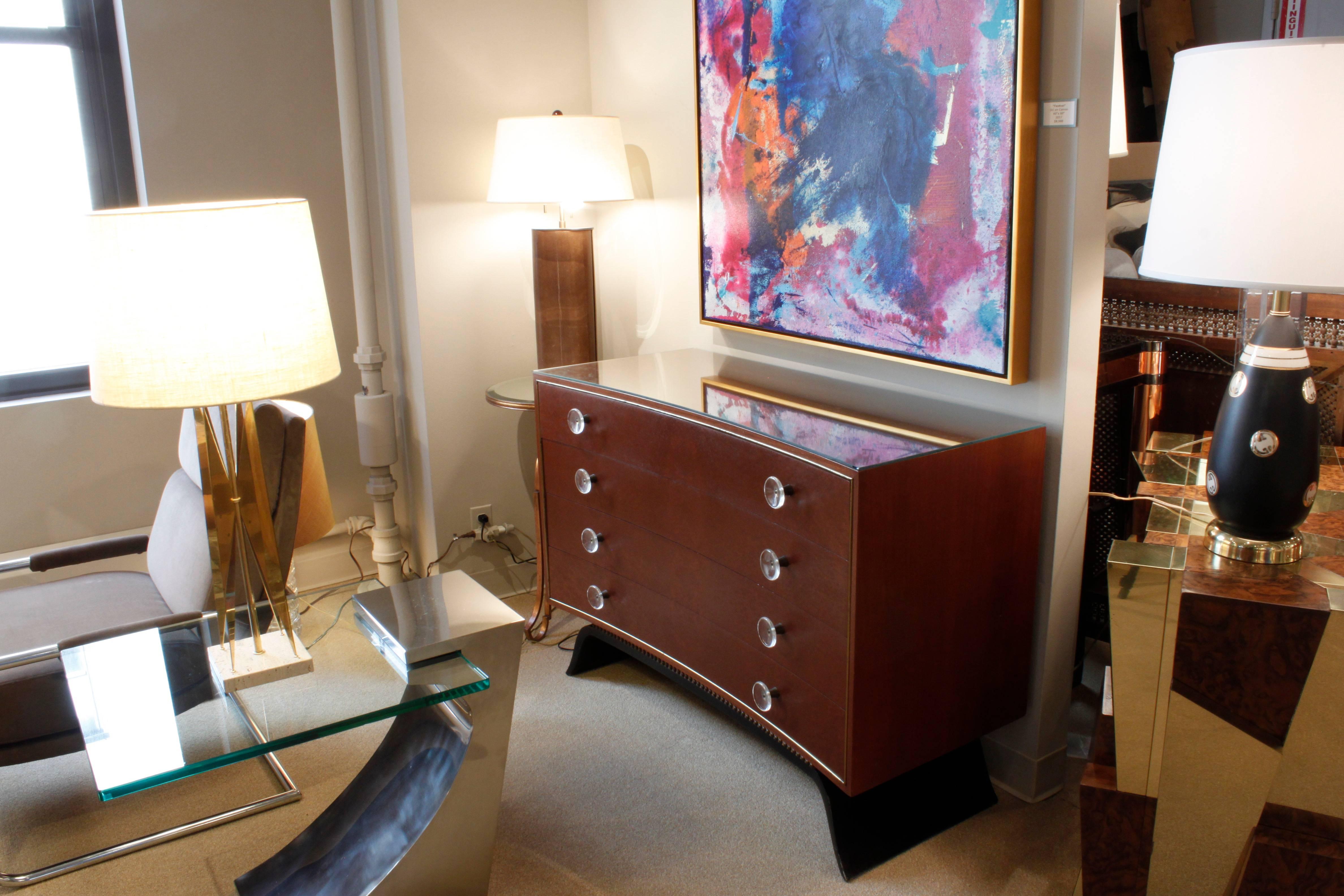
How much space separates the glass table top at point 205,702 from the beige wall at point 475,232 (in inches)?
54.8

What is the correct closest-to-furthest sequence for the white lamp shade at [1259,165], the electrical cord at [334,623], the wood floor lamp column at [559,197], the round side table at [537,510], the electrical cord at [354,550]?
the white lamp shade at [1259,165] < the electrical cord at [334,623] < the round side table at [537,510] < the wood floor lamp column at [559,197] < the electrical cord at [354,550]

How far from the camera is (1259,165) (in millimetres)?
1337

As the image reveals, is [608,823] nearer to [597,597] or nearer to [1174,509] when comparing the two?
[597,597]

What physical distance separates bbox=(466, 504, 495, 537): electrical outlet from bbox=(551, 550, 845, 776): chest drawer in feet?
2.18

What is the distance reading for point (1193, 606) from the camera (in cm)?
145

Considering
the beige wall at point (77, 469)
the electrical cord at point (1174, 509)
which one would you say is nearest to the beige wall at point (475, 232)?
the beige wall at point (77, 469)

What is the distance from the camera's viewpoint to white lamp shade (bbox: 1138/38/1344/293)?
1.29 metres

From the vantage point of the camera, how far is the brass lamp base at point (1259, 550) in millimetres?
1514

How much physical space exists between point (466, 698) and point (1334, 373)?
1.87m

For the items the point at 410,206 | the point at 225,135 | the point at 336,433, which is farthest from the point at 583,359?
the point at 225,135

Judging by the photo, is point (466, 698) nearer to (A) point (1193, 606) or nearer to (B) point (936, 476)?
(B) point (936, 476)

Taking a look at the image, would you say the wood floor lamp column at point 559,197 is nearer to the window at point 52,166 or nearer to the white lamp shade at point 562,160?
the white lamp shade at point 562,160

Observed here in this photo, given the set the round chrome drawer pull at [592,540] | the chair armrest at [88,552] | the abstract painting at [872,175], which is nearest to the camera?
the abstract painting at [872,175]

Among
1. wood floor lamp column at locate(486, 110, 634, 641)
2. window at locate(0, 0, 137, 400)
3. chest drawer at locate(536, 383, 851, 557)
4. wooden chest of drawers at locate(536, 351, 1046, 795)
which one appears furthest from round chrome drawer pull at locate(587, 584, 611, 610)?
window at locate(0, 0, 137, 400)
